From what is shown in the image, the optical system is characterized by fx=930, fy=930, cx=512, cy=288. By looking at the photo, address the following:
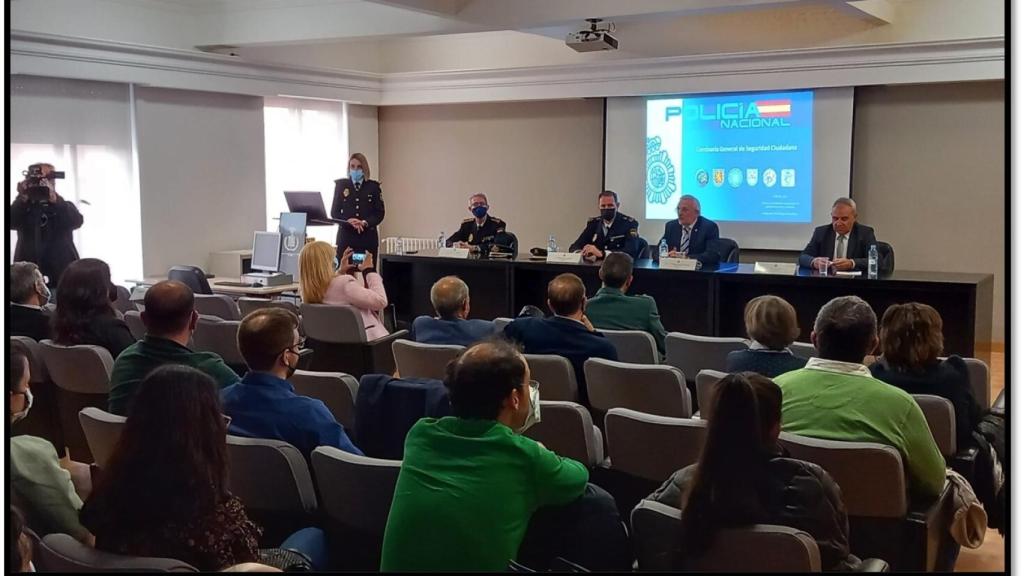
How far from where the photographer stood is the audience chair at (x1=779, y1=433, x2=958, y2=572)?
8.04ft

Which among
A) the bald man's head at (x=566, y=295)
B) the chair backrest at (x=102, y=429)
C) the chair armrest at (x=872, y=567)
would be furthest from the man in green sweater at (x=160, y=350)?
the chair armrest at (x=872, y=567)

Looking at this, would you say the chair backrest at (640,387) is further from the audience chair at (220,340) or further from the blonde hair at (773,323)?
the audience chair at (220,340)

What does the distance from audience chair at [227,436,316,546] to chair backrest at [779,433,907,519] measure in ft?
4.20

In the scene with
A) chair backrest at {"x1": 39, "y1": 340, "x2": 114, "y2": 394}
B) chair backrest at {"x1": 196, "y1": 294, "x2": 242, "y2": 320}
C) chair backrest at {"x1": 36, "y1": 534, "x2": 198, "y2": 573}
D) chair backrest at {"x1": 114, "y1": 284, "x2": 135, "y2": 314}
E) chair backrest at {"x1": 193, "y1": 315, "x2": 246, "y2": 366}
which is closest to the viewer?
chair backrest at {"x1": 36, "y1": 534, "x2": 198, "y2": 573}

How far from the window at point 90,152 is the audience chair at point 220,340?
3.27 m

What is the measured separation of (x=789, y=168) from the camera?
8148 millimetres

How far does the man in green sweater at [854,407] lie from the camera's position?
8.45ft

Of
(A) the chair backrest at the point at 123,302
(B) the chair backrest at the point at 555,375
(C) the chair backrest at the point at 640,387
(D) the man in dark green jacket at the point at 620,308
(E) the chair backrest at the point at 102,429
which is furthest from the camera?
(A) the chair backrest at the point at 123,302

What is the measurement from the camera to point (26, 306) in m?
4.20

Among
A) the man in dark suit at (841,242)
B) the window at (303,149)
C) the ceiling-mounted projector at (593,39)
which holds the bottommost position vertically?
the man in dark suit at (841,242)

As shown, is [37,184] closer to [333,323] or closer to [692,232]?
[333,323]

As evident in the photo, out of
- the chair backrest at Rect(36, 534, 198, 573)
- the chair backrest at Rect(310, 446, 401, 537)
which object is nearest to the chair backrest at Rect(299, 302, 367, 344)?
the chair backrest at Rect(310, 446, 401, 537)

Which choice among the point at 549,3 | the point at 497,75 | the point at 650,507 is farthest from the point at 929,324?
the point at 497,75

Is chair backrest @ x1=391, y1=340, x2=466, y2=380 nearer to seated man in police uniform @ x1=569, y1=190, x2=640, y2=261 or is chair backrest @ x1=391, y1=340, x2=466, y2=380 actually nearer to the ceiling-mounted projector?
seated man in police uniform @ x1=569, y1=190, x2=640, y2=261
